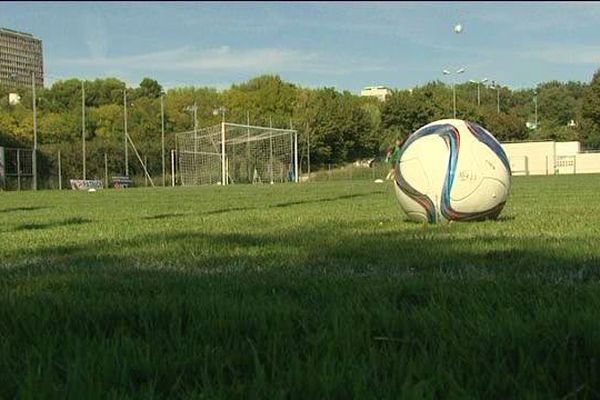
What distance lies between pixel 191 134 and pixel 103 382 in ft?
166

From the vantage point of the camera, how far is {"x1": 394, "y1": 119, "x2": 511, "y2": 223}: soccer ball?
7.91 meters

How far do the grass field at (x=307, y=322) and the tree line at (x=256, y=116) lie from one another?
47.0m

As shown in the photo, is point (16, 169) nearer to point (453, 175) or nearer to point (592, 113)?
point (453, 175)

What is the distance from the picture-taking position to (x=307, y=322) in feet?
9.77

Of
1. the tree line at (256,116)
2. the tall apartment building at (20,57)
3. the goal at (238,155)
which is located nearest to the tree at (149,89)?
the tree line at (256,116)

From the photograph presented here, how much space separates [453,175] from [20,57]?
111ft

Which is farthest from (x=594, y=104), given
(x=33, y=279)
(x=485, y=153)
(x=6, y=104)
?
(x=33, y=279)

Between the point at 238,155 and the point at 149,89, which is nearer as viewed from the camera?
the point at 238,155

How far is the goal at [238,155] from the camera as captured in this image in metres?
49.6

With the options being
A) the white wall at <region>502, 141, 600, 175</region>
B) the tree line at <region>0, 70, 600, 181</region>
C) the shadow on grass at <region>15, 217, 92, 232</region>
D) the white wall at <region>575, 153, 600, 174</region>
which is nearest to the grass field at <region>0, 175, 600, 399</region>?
the shadow on grass at <region>15, 217, 92, 232</region>

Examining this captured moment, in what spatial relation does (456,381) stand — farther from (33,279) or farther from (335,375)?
(33,279)

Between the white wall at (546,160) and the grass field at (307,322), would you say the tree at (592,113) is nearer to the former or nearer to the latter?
the white wall at (546,160)

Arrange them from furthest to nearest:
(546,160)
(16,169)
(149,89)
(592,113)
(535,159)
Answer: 1. (149,89)
2. (592,113)
3. (535,159)
4. (546,160)
5. (16,169)

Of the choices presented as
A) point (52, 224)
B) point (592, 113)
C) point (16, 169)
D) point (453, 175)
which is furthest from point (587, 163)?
point (52, 224)
